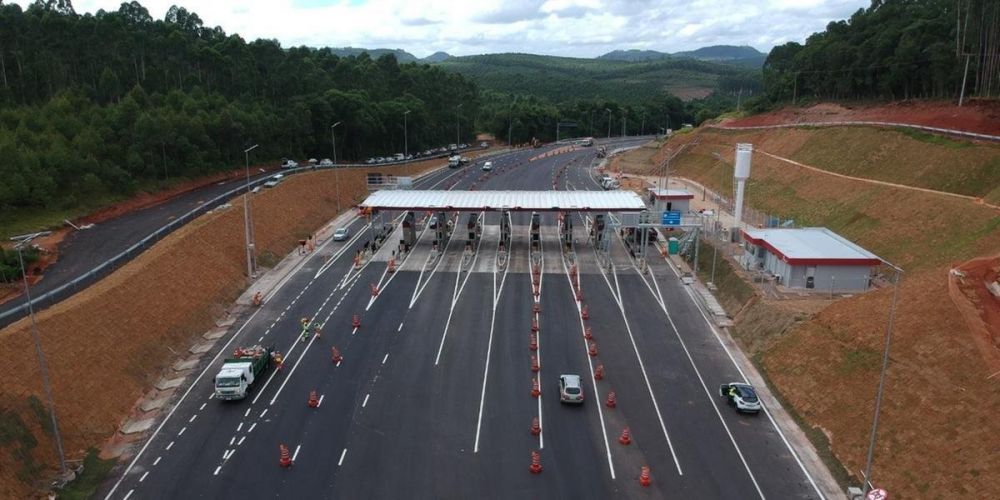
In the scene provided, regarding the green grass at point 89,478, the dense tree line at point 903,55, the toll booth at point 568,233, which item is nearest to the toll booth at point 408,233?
the toll booth at point 568,233

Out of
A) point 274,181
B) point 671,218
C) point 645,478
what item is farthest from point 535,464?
A: point 274,181

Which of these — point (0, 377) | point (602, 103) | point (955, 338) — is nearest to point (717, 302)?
point (955, 338)

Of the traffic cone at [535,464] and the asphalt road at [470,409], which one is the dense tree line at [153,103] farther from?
the traffic cone at [535,464]

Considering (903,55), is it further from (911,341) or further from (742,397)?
(742,397)

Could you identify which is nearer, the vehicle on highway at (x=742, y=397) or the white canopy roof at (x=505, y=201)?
the vehicle on highway at (x=742, y=397)

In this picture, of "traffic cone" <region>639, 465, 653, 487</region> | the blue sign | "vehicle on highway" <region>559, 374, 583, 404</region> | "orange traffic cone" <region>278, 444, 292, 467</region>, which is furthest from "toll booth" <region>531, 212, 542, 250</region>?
"orange traffic cone" <region>278, 444, 292, 467</region>

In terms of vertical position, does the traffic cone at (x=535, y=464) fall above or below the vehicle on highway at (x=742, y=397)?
below

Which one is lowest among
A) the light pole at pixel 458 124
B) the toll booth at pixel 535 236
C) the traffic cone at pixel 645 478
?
the traffic cone at pixel 645 478
